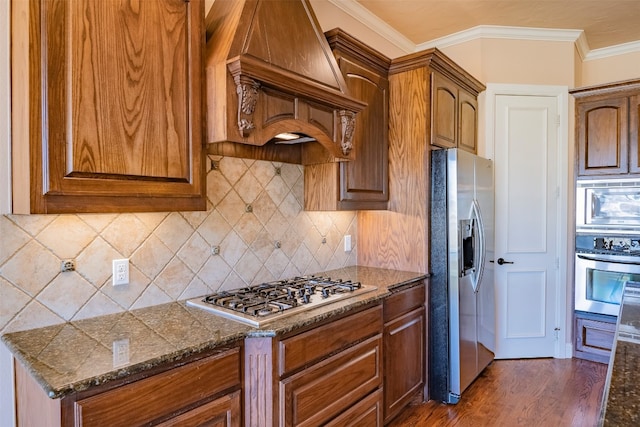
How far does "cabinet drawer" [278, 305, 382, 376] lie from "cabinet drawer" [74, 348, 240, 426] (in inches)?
8.4

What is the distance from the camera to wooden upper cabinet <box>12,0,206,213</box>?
1.22m

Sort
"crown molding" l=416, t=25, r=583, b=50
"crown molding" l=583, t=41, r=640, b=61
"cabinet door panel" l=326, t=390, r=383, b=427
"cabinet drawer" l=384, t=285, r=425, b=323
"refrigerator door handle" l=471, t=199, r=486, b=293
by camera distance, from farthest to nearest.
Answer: "crown molding" l=583, t=41, r=640, b=61
"crown molding" l=416, t=25, r=583, b=50
"refrigerator door handle" l=471, t=199, r=486, b=293
"cabinet drawer" l=384, t=285, r=425, b=323
"cabinet door panel" l=326, t=390, r=383, b=427

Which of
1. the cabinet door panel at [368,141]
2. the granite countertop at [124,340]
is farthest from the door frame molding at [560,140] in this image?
the granite countertop at [124,340]

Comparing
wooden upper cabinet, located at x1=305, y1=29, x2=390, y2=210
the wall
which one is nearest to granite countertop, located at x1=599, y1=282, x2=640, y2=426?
wooden upper cabinet, located at x1=305, y1=29, x2=390, y2=210

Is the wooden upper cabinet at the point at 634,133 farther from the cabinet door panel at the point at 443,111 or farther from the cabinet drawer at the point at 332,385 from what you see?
the cabinet drawer at the point at 332,385

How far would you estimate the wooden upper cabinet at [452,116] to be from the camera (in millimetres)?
2738

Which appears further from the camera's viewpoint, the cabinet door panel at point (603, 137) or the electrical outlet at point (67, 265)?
the cabinet door panel at point (603, 137)

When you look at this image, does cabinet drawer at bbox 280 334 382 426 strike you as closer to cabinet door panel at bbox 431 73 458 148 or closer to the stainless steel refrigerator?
the stainless steel refrigerator

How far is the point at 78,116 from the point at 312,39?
4.04ft

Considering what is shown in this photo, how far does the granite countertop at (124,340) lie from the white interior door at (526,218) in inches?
86.6

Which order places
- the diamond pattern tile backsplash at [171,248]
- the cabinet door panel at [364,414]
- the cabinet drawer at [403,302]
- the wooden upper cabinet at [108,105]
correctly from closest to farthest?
1. the wooden upper cabinet at [108,105]
2. the diamond pattern tile backsplash at [171,248]
3. the cabinet door panel at [364,414]
4. the cabinet drawer at [403,302]

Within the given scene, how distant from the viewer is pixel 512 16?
324 cm

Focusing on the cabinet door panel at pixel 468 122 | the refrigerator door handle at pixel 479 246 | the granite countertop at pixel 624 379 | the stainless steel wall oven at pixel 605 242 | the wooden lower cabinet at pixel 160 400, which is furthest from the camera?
the stainless steel wall oven at pixel 605 242

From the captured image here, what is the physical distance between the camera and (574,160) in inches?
139
